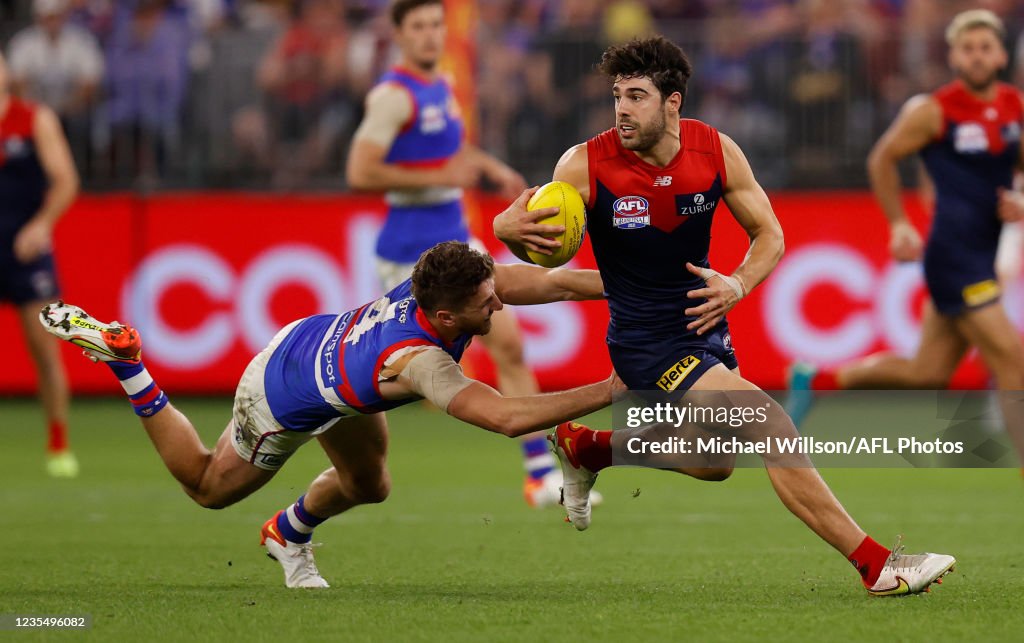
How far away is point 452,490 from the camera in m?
10.7

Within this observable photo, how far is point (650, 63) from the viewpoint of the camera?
6.69 meters

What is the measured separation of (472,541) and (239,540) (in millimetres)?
1244

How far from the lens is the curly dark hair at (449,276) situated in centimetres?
645

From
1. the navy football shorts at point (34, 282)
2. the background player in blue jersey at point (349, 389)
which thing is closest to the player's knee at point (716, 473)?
the background player in blue jersey at point (349, 389)

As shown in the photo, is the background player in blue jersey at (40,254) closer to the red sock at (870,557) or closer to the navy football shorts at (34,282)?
the navy football shorts at (34,282)

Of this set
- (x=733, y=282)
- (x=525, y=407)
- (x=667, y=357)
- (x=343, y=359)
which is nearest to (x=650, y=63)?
(x=733, y=282)

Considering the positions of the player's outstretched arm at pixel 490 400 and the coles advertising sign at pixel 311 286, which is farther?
the coles advertising sign at pixel 311 286

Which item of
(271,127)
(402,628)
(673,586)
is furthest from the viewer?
(271,127)

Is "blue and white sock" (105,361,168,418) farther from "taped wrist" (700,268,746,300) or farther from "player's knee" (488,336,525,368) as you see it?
"player's knee" (488,336,525,368)

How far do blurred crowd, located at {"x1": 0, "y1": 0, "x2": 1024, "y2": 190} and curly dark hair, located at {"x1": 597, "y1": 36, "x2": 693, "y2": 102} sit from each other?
908 cm

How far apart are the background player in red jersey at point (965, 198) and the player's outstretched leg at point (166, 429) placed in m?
4.65

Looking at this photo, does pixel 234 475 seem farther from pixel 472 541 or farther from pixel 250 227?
pixel 250 227

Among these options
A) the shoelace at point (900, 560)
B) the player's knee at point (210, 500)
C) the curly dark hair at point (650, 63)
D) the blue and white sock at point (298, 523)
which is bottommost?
the blue and white sock at point (298, 523)

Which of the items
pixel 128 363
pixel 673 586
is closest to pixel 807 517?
pixel 673 586
